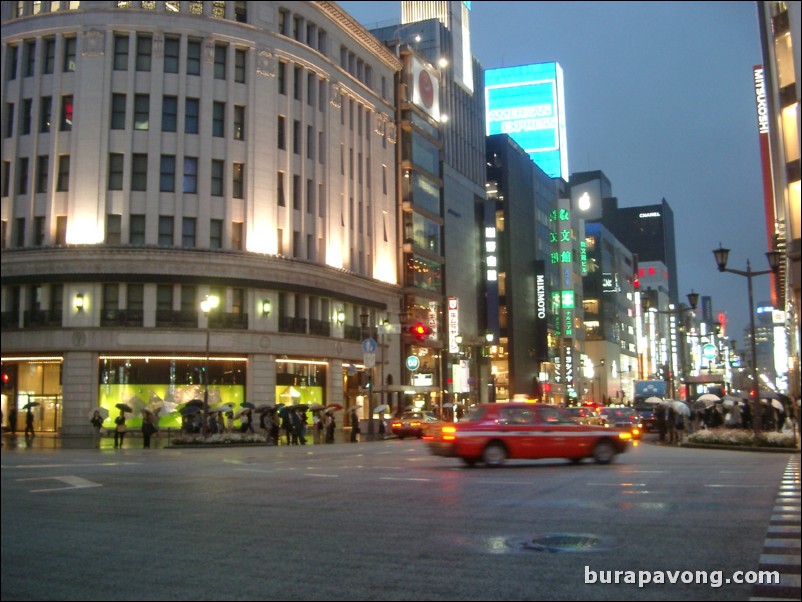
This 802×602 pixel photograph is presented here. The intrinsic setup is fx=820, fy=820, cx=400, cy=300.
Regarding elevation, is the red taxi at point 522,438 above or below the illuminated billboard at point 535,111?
below

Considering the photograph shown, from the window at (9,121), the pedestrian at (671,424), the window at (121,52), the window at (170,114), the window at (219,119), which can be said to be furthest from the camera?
the window at (219,119)

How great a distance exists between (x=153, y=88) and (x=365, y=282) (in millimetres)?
21417

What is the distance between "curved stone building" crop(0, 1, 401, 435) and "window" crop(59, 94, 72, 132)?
0.34 feet

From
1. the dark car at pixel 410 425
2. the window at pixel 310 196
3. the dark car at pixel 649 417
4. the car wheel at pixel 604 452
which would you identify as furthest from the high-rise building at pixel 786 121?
the window at pixel 310 196

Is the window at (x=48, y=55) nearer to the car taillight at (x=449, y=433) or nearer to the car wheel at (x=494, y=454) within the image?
the car taillight at (x=449, y=433)

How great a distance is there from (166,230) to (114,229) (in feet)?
9.88

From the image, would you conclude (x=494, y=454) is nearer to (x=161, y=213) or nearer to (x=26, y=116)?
(x=161, y=213)

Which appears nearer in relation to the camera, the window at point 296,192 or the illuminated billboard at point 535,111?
the window at point 296,192

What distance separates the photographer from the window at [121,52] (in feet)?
166

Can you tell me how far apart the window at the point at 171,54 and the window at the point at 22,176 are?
10198 millimetres

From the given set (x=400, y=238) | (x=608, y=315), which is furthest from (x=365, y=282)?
(x=608, y=315)

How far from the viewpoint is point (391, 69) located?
240 feet

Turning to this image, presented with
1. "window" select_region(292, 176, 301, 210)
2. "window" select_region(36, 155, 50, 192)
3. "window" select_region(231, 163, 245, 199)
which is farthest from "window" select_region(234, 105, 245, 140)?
"window" select_region(36, 155, 50, 192)

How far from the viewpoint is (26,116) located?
4931 centimetres
